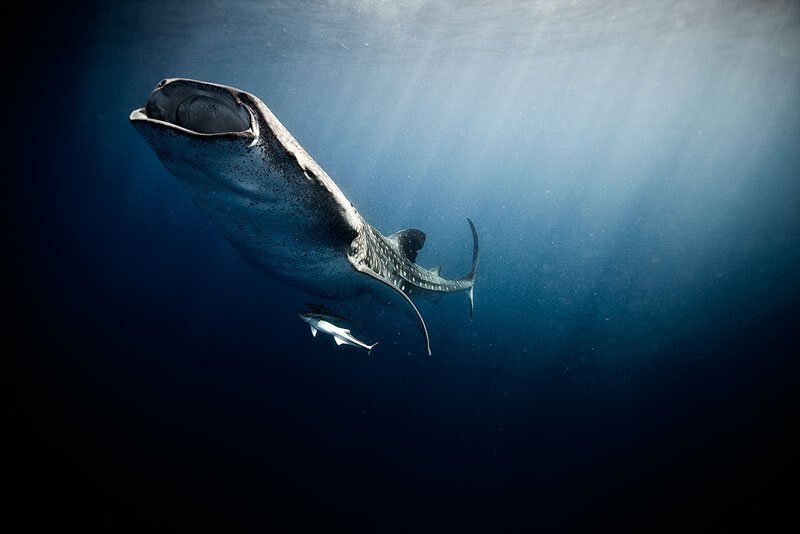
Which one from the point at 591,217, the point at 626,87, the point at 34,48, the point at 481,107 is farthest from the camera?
the point at 591,217

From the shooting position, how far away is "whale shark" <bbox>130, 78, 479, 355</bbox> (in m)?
1.93

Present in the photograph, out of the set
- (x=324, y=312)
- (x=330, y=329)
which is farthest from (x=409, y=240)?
(x=330, y=329)

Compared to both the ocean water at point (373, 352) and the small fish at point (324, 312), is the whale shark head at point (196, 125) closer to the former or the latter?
the small fish at point (324, 312)

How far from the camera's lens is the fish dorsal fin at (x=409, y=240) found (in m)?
6.30

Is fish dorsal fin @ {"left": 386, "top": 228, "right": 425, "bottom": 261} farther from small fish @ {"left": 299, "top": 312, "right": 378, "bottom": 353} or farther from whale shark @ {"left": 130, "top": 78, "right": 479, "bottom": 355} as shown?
small fish @ {"left": 299, "top": 312, "right": 378, "bottom": 353}

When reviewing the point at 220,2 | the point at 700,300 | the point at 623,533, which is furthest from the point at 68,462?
the point at 700,300

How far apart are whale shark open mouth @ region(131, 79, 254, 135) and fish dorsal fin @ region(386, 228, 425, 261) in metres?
4.05

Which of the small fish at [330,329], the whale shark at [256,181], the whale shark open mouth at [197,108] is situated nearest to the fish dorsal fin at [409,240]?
the whale shark at [256,181]

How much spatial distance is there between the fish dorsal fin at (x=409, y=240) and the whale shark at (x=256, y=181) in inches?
73.6

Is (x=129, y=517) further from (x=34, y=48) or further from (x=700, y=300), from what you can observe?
(x=700, y=300)

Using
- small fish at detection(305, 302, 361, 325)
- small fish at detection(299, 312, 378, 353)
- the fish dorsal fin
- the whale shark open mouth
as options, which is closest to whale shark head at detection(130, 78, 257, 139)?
the whale shark open mouth

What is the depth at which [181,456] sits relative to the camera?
305 inches

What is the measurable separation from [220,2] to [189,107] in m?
17.1

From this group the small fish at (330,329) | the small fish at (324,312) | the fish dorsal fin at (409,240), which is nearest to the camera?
the small fish at (330,329)
